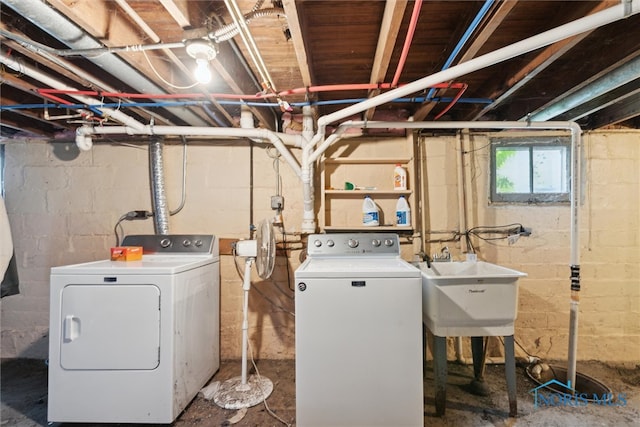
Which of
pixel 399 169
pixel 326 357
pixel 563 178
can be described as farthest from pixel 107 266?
pixel 563 178

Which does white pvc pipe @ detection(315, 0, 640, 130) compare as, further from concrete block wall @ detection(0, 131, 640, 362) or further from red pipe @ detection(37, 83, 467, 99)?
concrete block wall @ detection(0, 131, 640, 362)

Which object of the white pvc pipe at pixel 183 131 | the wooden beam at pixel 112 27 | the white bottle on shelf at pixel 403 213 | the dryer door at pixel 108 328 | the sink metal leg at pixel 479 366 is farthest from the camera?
the white bottle on shelf at pixel 403 213

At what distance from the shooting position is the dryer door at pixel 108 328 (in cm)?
159

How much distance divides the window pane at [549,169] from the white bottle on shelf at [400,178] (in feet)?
3.72

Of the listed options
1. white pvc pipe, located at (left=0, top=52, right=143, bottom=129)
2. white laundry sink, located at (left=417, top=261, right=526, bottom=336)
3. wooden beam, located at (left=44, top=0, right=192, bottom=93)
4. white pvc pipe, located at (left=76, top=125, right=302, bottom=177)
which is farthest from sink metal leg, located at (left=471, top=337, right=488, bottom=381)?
white pvc pipe, located at (left=0, top=52, right=143, bottom=129)

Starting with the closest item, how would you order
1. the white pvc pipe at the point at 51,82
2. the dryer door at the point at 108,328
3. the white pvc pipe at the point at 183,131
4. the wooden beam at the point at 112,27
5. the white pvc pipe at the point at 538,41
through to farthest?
the white pvc pipe at the point at 538,41 < the wooden beam at the point at 112,27 < the white pvc pipe at the point at 51,82 < the dryer door at the point at 108,328 < the white pvc pipe at the point at 183,131

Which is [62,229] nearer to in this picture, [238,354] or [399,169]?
[238,354]

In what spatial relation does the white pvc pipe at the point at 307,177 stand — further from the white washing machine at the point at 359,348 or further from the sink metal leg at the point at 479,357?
the sink metal leg at the point at 479,357

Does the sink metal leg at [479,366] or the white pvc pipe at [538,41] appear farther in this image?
the sink metal leg at [479,366]

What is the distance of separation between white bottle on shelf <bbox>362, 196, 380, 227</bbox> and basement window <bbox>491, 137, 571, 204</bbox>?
1040mm

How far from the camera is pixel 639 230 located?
→ 2.33 metres

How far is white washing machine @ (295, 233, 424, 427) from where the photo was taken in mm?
1471

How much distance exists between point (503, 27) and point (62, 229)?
139 inches

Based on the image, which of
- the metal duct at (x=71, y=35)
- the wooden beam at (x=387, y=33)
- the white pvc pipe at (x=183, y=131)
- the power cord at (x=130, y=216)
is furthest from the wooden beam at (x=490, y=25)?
the power cord at (x=130, y=216)
